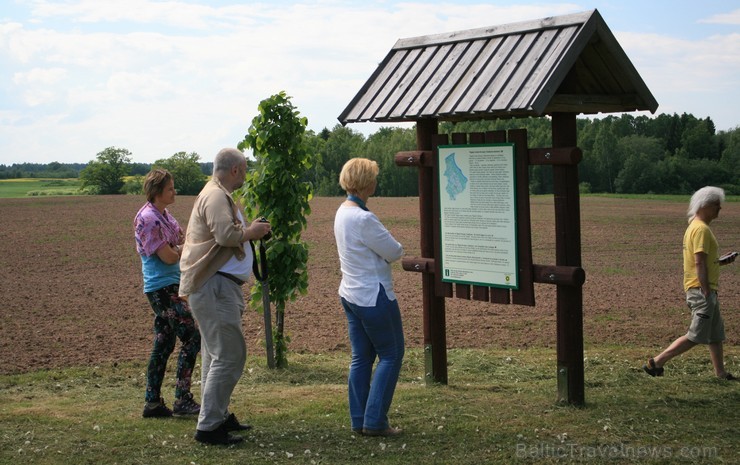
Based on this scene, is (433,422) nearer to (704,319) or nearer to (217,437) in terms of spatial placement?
(217,437)

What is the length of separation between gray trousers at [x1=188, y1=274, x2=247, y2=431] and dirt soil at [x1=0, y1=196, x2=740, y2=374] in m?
5.03

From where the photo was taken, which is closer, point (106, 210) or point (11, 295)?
point (11, 295)

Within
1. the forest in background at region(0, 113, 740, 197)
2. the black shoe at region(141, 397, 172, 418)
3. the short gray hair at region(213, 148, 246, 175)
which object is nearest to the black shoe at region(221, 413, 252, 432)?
the black shoe at region(141, 397, 172, 418)

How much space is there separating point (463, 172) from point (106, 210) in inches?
1534

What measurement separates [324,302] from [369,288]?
31.3 feet

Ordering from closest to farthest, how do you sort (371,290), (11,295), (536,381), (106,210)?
(371,290), (536,381), (11,295), (106,210)

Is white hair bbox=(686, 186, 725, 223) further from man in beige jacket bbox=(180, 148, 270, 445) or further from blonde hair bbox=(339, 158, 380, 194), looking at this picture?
man in beige jacket bbox=(180, 148, 270, 445)

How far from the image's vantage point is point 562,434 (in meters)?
6.43

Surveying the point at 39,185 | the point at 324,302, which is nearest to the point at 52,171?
the point at 39,185

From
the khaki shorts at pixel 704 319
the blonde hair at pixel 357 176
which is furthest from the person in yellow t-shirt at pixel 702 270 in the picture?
the blonde hair at pixel 357 176

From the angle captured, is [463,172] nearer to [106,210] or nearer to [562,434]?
[562,434]

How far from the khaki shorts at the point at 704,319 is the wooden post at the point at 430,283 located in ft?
7.38

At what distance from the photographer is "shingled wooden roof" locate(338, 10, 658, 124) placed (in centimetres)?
683

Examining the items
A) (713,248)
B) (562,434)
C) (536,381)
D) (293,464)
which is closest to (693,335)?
(713,248)
